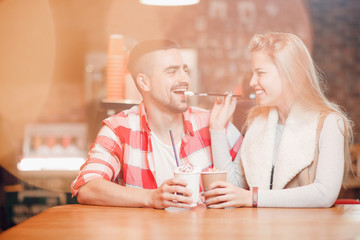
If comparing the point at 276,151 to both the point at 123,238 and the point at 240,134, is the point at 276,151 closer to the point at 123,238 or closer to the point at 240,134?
the point at 240,134

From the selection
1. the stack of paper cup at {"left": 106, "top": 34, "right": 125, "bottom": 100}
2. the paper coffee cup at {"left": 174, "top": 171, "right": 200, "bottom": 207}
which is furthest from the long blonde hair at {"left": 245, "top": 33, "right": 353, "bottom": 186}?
the stack of paper cup at {"left": 106, "top": 34, "right": 125, "bottom": 100}

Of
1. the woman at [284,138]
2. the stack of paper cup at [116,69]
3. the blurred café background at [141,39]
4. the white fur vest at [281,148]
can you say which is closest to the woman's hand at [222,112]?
the woman at [284,138]

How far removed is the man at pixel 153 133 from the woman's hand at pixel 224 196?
0.36 metres

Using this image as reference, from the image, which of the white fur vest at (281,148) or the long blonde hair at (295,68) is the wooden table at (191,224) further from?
the long blonde hair at (295,68)

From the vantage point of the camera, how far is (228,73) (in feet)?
17.7

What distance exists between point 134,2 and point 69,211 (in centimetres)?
418

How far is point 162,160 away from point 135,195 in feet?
1.48

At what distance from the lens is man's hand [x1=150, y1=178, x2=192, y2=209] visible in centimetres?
151

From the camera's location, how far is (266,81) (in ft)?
6.21

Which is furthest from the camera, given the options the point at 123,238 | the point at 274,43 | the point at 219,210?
the point at 274,43

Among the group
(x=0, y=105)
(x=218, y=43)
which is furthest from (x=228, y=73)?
(x=0, y=105)

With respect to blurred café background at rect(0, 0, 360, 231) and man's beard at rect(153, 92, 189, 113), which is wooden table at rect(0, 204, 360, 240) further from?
blurred café background at rect(0, 0, 360, 231)

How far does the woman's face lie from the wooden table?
0.52 m

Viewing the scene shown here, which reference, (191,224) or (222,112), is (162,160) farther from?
(191,224)
